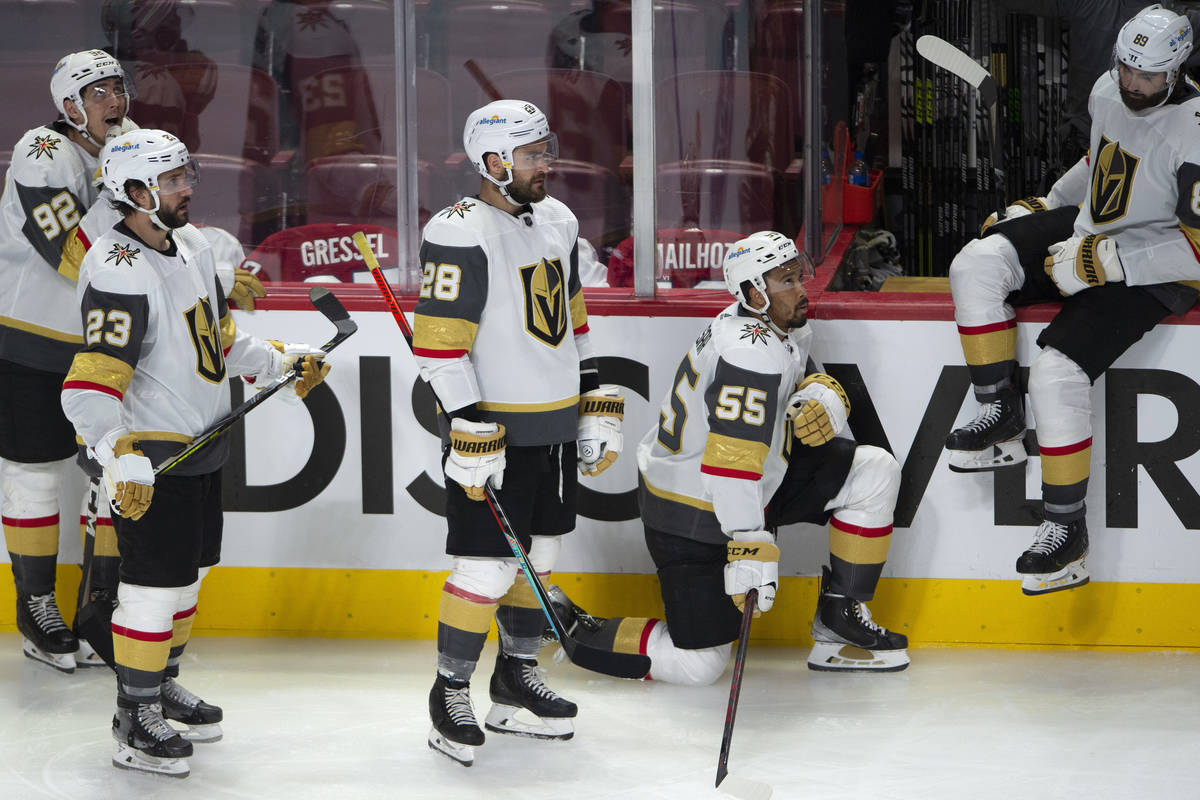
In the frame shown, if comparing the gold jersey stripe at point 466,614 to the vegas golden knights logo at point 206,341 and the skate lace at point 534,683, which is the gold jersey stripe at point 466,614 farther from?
the vegas golden knights logo at point 206,341

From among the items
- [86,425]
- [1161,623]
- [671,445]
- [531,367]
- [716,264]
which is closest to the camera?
[86,425]

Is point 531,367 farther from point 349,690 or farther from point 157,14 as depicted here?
point 157,14

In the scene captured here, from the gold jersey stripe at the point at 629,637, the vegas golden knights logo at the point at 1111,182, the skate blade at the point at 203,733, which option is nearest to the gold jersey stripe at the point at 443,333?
the gold jersey stripe at the point at 629,637

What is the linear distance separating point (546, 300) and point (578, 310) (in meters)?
0.18

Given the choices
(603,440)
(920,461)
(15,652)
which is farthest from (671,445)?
(15,652)

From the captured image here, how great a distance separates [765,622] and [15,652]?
75.9 inches

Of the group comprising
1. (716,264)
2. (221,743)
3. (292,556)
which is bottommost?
(221,743)

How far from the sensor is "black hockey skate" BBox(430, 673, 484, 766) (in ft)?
10.7

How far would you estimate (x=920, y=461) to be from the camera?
3840 mm

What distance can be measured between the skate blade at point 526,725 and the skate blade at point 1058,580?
1161 mm

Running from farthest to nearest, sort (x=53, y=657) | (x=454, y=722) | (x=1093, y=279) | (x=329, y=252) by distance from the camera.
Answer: (x=329, y=252)
(x=53, y=657)
(x=1093, y=279)
(x=454, y=722)

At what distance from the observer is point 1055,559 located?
3.64 m

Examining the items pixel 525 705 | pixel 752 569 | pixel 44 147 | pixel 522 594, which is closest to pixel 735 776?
pixel 752 569

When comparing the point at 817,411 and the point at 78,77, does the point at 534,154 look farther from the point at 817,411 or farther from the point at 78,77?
the point at 78,77
